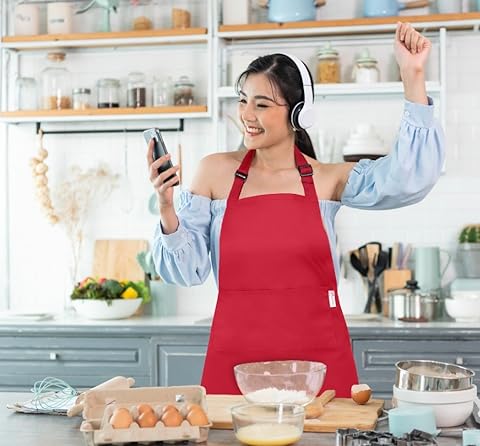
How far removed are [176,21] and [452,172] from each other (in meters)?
1.70

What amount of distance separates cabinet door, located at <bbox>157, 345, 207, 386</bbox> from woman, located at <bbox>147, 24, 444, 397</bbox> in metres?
1.69

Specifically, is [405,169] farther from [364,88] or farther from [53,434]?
[364,88]

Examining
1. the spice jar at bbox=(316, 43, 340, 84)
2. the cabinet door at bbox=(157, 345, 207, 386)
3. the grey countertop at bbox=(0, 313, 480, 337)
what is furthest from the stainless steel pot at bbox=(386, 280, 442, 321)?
the spice jar at bbox=(316, 43, 340, 84)

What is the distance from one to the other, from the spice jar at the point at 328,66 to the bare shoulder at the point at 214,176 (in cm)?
209

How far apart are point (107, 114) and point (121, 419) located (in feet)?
10.8

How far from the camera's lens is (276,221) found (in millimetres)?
2998

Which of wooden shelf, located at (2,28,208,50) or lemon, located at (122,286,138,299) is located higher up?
wooden shelf, located at (2,28,208,50)

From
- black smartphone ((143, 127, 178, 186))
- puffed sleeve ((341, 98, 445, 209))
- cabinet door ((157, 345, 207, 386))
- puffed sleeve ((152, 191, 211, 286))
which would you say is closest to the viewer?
black smartphone ((143, 127, 178, 186))

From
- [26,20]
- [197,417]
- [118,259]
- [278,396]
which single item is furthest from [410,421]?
[26,20]

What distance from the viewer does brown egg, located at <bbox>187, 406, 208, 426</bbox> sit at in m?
2.19

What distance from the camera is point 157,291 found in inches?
209

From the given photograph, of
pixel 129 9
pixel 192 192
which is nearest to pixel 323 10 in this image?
pixel 129 9

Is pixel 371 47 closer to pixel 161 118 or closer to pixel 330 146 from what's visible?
pixel 330 146

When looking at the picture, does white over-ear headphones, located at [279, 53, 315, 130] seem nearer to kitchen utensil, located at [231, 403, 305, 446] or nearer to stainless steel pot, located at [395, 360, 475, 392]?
stainless steel pot, located at [395, 360, 475, 392]
